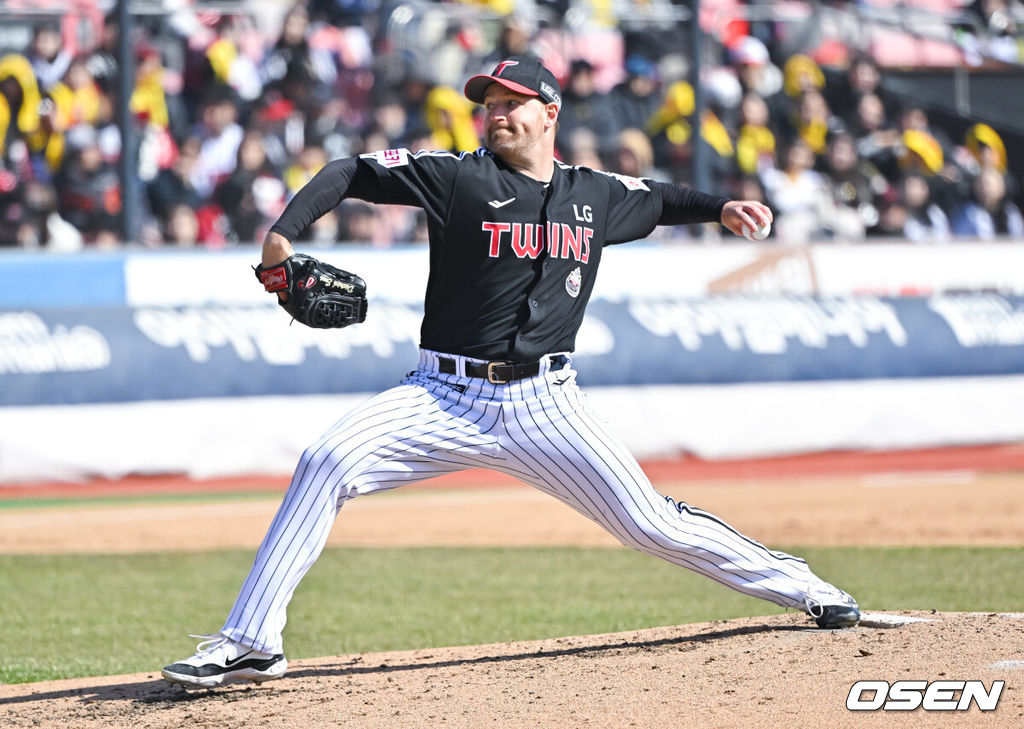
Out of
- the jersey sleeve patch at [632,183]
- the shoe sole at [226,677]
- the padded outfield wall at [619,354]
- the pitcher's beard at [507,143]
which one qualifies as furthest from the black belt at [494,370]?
the padded outfield wall at [619,354]

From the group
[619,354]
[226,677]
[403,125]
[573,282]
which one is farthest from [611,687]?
[403,125]

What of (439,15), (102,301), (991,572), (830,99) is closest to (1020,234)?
(830,99)

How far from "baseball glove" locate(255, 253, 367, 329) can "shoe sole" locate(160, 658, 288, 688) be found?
1.12 metres

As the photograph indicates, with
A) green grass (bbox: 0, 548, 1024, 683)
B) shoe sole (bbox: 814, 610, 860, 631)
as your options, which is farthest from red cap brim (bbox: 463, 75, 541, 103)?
green grass (bbox: 0, 548, 1024, 683)

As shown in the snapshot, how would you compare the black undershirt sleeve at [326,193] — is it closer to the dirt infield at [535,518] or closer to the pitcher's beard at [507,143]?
the pitcher's beard at [507,143]

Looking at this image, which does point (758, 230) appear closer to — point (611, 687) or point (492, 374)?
point (492, 374)

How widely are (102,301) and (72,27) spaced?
262 centimetres

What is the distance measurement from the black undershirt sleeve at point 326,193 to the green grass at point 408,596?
226 cm

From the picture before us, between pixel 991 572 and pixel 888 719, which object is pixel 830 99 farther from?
pixel 888 719

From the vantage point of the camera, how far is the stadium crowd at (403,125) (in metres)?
12.2

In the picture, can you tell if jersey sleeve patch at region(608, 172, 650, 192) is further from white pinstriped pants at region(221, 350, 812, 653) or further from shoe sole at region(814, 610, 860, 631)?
shoe sole at region(814, 610, 860, 631)

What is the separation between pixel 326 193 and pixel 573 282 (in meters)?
0.91

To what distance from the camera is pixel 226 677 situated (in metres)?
4.55

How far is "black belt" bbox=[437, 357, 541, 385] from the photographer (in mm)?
4699
